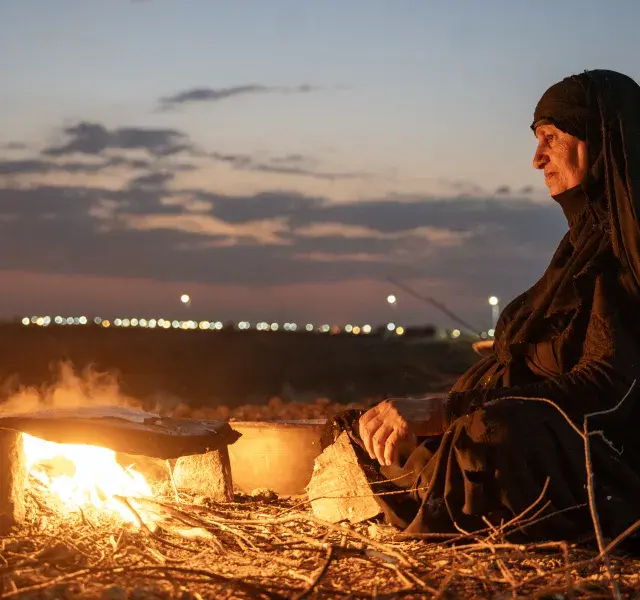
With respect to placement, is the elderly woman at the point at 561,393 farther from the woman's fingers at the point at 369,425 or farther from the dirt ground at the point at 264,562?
the dirt ground at the point at 264,562

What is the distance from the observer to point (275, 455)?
19.1 feet

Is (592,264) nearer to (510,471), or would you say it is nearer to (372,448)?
(510,471)

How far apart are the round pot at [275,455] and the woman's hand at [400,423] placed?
5.70 ft

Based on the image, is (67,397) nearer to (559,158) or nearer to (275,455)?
(275,455)

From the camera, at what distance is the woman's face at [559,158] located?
414cm

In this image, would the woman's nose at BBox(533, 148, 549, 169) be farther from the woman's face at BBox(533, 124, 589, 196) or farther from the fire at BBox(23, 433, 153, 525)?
the fire at BBox(23, 433, 153, 525)

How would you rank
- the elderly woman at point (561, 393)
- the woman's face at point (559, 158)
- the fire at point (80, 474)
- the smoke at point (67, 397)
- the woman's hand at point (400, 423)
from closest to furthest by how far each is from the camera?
the elderly woman at point (561, 393) < the woman's hand at point (400, 423) < the woman's face at point (559, 158) < the fire at point (80, 474) < the smoke at point (67, 397)

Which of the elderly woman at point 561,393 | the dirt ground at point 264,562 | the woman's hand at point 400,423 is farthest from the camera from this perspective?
the woman's hand at point 400,423

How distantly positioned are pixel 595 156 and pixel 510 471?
1458 mm

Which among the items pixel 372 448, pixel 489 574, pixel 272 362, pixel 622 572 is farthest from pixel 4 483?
pixel 272 362

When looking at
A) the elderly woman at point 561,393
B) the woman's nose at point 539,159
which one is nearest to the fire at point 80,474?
the elderly woman at point 561,393

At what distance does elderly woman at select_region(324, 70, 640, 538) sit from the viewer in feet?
12.1

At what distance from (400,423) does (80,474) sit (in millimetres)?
1888

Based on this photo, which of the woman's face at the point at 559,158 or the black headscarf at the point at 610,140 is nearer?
the black headscarf at the point at 610,140
